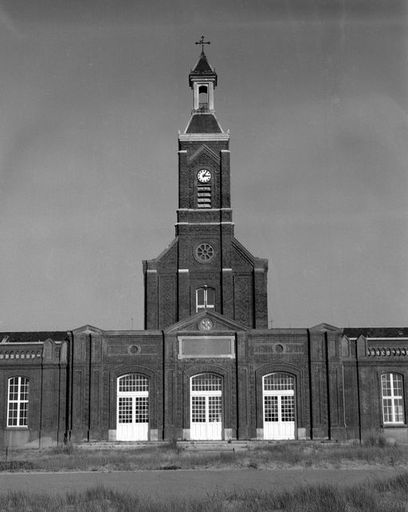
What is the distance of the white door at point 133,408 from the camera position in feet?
130

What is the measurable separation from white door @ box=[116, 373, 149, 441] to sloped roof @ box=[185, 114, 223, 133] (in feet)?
50.3

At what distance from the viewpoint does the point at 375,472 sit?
23406 millimetres

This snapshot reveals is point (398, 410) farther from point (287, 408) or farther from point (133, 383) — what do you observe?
point (133, 383)

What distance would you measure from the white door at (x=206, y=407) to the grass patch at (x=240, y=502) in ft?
70.4

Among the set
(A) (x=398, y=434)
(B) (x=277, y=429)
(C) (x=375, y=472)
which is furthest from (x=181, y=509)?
(A) (x=398, y=434)

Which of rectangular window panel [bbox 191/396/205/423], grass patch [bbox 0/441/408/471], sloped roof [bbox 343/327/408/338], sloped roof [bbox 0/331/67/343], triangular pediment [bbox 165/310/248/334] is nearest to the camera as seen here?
grass patch [bbox 0/441/408/471]

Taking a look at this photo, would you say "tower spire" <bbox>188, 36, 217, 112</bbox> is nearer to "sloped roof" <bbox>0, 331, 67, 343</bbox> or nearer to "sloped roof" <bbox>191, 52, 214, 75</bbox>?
"sloped roof" <bbox>191, 52, 214, 75</bbox>

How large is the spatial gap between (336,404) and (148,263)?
12845mm

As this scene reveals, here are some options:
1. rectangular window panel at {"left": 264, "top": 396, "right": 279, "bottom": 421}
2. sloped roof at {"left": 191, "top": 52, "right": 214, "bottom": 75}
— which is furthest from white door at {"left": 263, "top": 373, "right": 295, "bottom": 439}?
sloped roof at {"left": 191, "top": 52, "right": 214, "bottom": 75}

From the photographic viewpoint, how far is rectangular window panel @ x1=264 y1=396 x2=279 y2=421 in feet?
131

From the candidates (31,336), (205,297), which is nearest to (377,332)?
(205,297)

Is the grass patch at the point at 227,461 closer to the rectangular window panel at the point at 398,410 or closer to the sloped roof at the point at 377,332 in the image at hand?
the rectangular window panel at the point at 398,410

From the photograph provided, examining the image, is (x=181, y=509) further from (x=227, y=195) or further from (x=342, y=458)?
(x=227, y=195)

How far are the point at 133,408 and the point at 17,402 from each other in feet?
20.6
